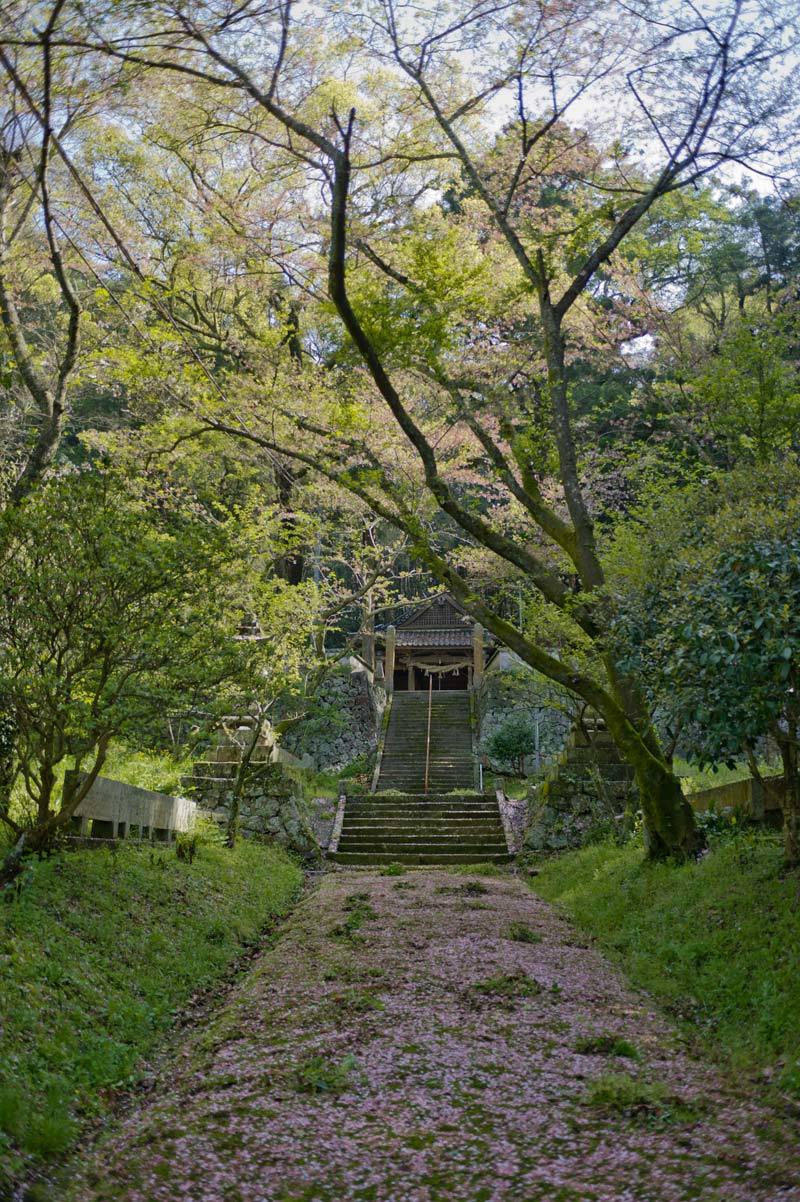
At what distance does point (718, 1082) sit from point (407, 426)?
6721 millimetres

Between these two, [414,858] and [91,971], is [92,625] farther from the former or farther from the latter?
[414,858]

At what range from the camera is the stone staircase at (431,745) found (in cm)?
2212

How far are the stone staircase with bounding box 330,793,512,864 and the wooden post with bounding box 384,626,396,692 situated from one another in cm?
1058

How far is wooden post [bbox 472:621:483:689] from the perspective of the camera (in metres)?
28.0

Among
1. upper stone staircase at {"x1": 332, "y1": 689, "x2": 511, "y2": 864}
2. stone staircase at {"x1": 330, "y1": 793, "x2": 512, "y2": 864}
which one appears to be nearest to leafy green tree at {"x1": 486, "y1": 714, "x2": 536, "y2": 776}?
upper stone staircase at {"x1": 332, "y1": 689, "x2": 511, "y2": 864}

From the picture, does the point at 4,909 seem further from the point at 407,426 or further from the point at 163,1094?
the point at 407,426

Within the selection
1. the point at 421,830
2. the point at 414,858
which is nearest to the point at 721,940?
the point at 414,858

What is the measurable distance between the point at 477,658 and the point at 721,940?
22052 millimetres

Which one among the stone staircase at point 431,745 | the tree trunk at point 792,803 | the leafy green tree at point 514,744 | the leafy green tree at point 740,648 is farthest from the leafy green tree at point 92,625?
the leafy green tree at point 514,744

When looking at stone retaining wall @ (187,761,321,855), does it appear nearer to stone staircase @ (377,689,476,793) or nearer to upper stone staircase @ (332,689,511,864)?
upper stone staircase @ (332,689,511,864)

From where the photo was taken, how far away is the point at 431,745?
24719 mm

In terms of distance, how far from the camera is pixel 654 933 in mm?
7621

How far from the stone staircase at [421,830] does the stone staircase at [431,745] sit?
11.7 ft

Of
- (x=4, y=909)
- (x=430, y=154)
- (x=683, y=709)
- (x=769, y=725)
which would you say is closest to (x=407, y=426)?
(x=430, y=154)
